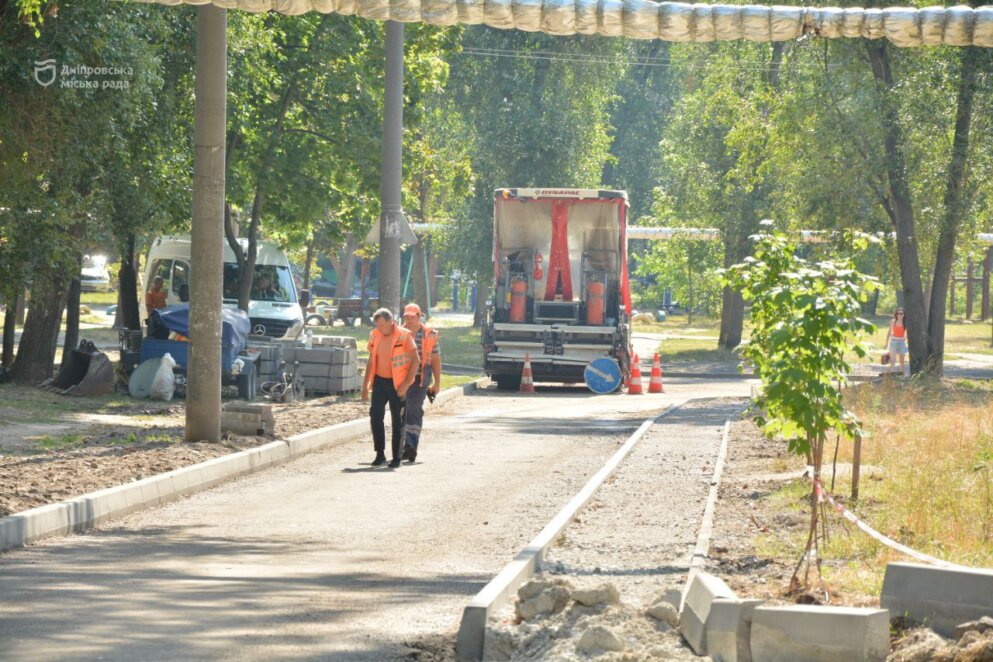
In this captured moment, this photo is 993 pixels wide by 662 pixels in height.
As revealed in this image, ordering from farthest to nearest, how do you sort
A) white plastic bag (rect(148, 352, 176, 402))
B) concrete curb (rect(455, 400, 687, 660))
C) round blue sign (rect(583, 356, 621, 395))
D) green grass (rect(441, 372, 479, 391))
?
1. green grass (rect(441, 372, 479, 391))
2. round blue sign (rect(583, 356, 621, 395))
3. white plastic bag (rect(148, 352, 176, 402))
4. concrete curb (rect(455, 400, 687, 660))

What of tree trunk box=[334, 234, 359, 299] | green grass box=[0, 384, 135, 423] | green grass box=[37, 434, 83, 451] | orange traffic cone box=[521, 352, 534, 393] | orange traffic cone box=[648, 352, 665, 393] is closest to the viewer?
green grass box=[37, 434, 83, 451]

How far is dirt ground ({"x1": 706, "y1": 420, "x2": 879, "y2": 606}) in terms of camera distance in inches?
339

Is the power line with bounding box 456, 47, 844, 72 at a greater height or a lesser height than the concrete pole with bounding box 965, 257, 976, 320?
greater

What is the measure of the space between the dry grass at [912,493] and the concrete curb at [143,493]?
17.1 ft

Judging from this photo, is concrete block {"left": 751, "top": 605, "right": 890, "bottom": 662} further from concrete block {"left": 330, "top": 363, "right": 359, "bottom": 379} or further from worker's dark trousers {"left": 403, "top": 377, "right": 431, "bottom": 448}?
concrete block {"left": 330, "top": 363, "right": 359, "bottom": 379}

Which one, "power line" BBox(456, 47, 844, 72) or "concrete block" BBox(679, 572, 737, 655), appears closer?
"concrete block" BBox(679, 572, 737, 655)

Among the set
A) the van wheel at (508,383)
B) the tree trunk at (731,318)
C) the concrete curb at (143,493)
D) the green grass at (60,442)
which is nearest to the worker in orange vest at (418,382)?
the concrete curb at (143,493)

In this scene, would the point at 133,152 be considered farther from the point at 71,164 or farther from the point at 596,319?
the point at 596,319

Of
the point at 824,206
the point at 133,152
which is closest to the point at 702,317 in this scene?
the point at 824,206

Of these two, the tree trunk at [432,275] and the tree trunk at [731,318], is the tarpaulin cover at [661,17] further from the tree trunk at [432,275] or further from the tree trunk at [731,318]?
the tree trunk at [432,275]

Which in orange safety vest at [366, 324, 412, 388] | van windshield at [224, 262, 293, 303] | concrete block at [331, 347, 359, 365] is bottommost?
concrete block at [331, 347, 359, 365]

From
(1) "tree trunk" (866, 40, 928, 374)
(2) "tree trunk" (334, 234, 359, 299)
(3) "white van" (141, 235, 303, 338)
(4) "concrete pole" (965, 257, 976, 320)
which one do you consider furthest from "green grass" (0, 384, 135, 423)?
(4) "concrete pole" (965, 257, 976, 320)

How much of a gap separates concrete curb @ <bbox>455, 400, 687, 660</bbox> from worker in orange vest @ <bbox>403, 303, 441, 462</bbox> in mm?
3144

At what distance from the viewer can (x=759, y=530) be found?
11.7 m
